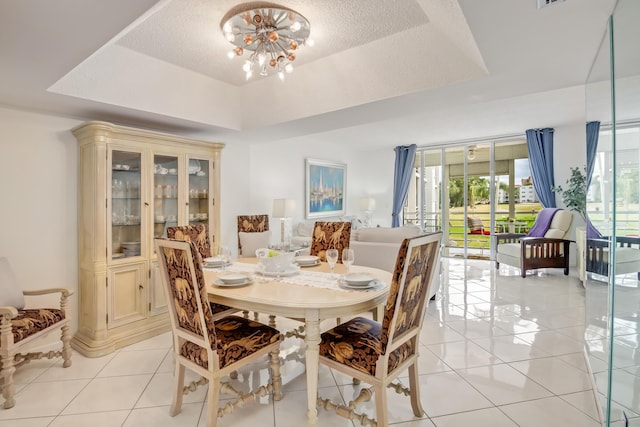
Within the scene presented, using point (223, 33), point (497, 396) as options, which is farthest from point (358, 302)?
point (223, 33)

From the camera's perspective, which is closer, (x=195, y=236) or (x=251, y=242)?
(x=195, y=236)

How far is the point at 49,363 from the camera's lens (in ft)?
8.64

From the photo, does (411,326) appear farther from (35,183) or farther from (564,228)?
(564,228)

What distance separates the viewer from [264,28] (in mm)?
2137

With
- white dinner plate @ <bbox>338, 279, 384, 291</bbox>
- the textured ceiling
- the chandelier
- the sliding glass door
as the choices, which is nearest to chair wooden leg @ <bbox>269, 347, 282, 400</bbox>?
white dinner plate @ <bbox>338, 279, 384, 291</bbox>

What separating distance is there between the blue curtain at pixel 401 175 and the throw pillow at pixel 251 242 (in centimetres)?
468

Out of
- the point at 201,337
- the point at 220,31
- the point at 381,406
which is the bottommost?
the point at 381,406

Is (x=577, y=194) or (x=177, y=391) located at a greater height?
(x=577, y=194)

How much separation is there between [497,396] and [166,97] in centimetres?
344

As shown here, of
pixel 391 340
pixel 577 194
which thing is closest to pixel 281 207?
pixel 391 340

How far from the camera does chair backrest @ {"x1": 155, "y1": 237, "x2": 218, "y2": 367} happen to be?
1681mm

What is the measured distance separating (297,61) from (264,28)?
88 centimetres

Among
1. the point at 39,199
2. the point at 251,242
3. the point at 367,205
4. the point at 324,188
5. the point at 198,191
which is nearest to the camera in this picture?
the point at 39,199

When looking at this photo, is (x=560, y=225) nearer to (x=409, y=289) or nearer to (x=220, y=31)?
(x=409, y=289)
